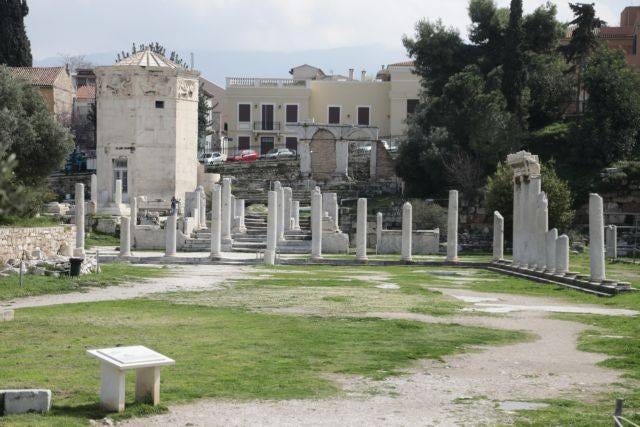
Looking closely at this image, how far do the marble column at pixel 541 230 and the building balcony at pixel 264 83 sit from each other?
165ft

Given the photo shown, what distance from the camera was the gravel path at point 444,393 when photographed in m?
11.0

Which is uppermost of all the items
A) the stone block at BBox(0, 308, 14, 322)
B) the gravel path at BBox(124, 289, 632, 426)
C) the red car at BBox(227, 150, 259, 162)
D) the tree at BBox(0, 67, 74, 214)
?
the red car at BBox(227, 150, 259, 162)

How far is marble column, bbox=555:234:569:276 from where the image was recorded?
101 feet

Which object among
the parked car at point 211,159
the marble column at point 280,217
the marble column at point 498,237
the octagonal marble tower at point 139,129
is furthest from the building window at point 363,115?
the marble column at point 498,237

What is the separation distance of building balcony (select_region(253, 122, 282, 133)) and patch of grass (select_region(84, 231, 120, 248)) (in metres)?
34.7

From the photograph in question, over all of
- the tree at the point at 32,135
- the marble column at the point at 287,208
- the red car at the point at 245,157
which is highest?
the red car at the point at 245,157

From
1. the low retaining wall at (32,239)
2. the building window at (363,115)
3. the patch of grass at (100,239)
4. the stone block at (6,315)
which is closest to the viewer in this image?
the stone block at (6,315)

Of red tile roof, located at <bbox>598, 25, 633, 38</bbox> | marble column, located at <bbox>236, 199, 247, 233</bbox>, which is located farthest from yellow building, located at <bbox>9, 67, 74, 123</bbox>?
red tile roof, located at <bbox>598, 25, 633, 38</bbox>

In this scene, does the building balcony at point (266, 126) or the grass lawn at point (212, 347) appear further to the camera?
the building balcony at point (266, 126)

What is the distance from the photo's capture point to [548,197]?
45312 mm

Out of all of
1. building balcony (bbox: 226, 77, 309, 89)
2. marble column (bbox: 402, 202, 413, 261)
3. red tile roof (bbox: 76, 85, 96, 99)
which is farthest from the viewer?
red tile roof (bbox: 76, 85, 96, 99)

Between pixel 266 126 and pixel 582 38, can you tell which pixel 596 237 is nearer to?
pixel 582 38

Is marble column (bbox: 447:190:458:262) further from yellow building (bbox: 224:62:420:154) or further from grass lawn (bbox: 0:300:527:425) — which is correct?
yellow building (bbox: 224:62:420:154)

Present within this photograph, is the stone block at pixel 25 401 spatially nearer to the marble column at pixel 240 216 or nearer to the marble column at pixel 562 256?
the marble column at pixel 562 256
